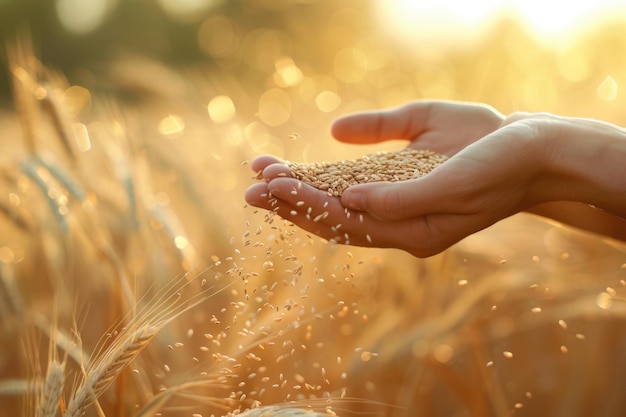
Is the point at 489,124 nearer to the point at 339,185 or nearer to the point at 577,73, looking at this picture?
the point at 339,185

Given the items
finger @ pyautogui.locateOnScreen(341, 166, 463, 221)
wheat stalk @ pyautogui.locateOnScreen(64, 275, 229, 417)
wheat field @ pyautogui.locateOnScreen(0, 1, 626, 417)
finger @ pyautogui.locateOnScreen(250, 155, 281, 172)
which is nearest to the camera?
wheat stalk @ pyautogui.locateOnScreen(64, 275, 229, 417)

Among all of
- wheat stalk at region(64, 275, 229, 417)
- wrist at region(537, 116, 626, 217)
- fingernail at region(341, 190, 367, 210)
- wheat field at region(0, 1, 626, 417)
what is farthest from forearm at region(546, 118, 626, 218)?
wheat stalk at region(64, 275, 229, 417)

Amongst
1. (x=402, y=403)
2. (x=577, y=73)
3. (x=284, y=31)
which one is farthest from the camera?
(x=284, y=31)

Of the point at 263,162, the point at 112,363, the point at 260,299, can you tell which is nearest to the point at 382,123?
the point at 263,162

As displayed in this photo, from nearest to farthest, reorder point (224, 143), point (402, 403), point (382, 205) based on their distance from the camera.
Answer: point (382, 205), point (402, 403), point (224, 143)

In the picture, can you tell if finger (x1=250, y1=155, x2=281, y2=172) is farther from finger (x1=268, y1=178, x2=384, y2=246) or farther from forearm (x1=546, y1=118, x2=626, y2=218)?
forearm (x1=546, y1=118, x2=626, y2=218)

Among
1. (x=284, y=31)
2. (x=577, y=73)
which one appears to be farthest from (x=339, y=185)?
(x=284, y=31)
